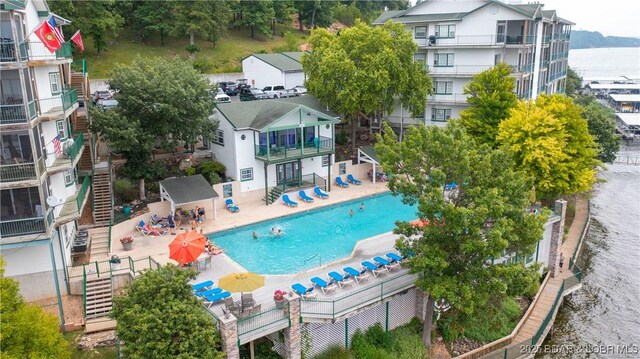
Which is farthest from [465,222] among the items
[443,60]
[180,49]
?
[180,49]

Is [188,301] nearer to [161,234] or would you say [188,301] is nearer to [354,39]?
[161,234]

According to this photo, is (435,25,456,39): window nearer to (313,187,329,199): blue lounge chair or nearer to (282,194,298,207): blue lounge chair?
(313,187,329,199): blue lounge chair

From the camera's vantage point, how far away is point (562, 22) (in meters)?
58.8

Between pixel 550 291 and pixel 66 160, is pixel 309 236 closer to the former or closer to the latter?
pixel 66 160

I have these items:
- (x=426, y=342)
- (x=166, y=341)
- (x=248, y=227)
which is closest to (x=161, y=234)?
(x=248, y=227)

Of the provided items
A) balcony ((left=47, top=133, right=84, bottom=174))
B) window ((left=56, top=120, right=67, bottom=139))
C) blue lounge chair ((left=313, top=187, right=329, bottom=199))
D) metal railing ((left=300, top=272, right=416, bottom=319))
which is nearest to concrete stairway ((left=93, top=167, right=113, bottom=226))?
balcony ((left=47, top=133, right=84, bottom=174))

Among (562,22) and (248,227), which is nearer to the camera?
(248,227)

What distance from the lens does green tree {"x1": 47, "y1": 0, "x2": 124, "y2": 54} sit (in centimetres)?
5941

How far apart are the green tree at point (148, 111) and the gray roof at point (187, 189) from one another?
5.63ft

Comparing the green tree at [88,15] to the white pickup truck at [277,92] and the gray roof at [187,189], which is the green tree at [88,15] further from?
the gray roof at [187,189]

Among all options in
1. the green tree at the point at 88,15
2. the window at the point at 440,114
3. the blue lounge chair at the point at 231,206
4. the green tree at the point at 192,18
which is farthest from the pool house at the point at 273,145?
the green tree at the point at 192,18

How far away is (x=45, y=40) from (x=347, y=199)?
2335cm

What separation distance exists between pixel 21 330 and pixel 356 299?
13.0 metres

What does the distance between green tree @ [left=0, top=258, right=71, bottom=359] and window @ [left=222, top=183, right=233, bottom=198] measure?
20905 mm
